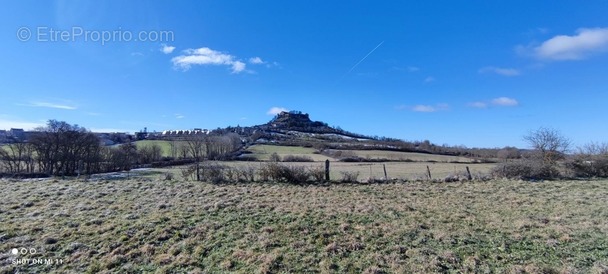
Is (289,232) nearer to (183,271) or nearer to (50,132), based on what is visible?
(183,271)

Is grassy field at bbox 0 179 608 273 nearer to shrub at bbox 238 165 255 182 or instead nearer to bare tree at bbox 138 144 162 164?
shrub at bbox 238 165 255 182

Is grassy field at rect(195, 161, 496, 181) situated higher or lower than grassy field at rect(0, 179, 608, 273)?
higher

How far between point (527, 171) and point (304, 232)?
22.6 meters

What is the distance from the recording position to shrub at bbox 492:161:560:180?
2350cm

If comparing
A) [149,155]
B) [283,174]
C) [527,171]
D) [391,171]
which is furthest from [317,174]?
[149,155]

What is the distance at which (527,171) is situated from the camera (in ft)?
77.3

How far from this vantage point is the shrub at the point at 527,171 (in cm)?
2350

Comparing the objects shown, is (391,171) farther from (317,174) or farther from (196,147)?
(196,147)

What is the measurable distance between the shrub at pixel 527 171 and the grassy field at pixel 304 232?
24.8 feet

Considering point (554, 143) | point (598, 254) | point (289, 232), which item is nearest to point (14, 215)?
point (289, 232)

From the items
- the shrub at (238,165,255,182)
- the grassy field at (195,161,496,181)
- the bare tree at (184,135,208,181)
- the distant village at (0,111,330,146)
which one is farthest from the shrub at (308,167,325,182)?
the distant village at (0,111,330,146)

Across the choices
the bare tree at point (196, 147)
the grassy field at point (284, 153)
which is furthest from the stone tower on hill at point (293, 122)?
the bare tree at point (196, 147)

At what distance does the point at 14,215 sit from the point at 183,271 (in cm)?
977

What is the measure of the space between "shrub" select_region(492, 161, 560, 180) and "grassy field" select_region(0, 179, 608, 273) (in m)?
7.56
